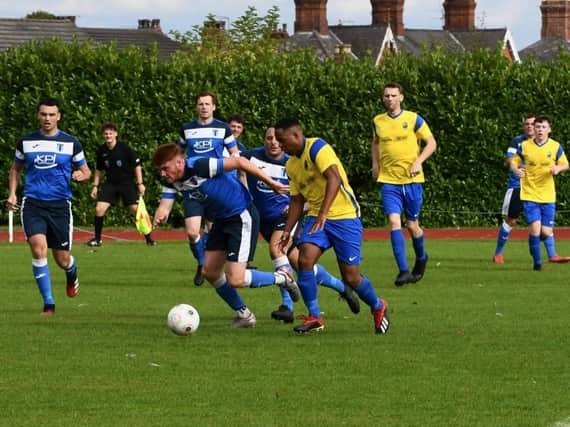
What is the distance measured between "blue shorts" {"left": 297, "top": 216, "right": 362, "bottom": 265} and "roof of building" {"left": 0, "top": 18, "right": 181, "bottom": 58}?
44.3 meters

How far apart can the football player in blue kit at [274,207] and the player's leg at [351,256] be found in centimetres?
101

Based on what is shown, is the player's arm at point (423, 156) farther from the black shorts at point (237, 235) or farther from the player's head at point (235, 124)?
the black shorts at point (237, 235)

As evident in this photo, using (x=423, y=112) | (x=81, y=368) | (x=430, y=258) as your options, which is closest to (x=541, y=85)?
(x=423, y=112)

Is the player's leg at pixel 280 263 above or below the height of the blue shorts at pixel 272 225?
below

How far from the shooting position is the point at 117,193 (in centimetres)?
2638

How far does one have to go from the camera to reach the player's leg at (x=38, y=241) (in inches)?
572

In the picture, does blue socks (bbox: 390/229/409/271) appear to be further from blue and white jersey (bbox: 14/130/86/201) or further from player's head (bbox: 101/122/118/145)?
player's head (bbox: 101/122/118/145)

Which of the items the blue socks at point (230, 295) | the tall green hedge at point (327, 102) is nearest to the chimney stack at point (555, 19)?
the tall green hedge at point (327, 102)

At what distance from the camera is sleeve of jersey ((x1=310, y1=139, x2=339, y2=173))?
12.2 m

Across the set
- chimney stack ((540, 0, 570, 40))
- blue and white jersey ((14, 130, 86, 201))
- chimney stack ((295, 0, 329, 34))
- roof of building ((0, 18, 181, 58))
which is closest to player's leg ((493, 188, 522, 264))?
blue and white jersey ((14, 130, 86, 201))

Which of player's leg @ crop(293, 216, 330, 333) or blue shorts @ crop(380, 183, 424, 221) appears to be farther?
blue shorts @ crop(380, 183, 424, 221)

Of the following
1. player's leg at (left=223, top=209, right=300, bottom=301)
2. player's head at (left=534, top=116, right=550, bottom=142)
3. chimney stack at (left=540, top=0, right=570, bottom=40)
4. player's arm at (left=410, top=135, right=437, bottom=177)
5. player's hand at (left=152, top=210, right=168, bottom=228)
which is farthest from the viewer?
chimney stack at (left=540, top=0, right=570, bottom=40)

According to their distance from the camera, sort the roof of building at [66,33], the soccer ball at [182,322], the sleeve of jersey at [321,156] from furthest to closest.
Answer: the roof of building at [66,33] → the soccer ball at [182,322] → the sleeve of jersey at [321,156]

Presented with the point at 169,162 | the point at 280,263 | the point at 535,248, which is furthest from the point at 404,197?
the point at 169,162
